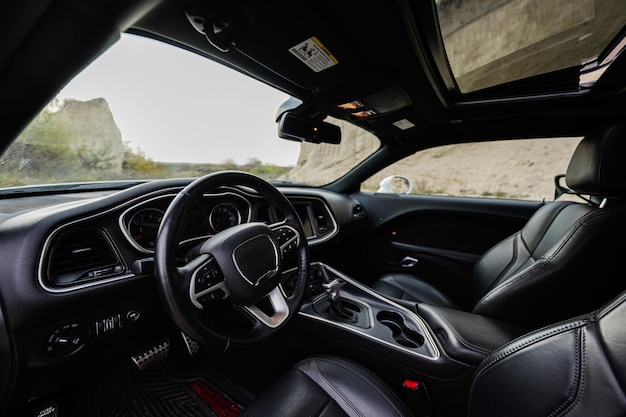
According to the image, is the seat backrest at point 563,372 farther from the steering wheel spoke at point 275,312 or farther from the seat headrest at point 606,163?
the seat headrest at point 606,163

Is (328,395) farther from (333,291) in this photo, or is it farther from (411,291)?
(411,291)

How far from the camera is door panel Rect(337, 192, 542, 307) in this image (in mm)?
2277

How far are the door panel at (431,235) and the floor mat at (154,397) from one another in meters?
1.47

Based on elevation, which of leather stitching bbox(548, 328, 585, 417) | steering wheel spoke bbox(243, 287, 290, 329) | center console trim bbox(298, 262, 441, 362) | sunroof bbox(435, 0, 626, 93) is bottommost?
center console trim bbox(298, 262, 441, 362)

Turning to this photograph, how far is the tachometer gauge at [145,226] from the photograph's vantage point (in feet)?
3.78

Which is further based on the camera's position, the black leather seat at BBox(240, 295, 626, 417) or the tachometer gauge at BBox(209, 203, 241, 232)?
the tachometer gauge at BBox(209, 203, 241, 232)

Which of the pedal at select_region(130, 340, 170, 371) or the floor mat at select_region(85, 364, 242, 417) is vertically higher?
the pedal at select_region(130, 340, 170, 371)

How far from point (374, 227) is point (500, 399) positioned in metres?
2.17

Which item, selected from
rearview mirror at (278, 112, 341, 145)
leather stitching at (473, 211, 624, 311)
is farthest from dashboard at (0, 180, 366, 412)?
leather stitching at (473, 211, 624, 311)

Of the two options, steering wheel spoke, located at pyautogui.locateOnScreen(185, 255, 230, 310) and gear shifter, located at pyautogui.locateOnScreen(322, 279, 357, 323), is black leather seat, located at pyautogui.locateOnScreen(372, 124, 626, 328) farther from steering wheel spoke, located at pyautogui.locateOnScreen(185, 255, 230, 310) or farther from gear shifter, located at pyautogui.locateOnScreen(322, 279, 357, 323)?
steering wheel spoke, located at pyautogui.locateOnScreen(185, 255, 230, 310)

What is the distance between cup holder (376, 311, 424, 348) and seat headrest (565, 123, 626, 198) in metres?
1.04

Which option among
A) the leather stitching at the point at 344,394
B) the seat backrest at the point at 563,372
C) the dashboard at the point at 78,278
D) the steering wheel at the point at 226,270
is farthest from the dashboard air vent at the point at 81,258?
the seat backrest at the point at 563,372

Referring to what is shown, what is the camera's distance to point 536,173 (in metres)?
2.40

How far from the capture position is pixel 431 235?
255 centimetres
